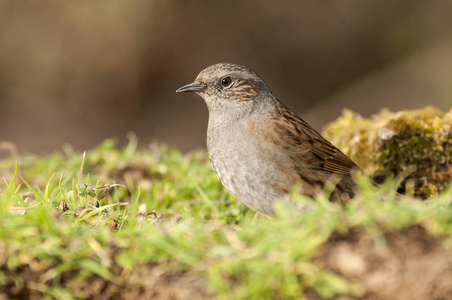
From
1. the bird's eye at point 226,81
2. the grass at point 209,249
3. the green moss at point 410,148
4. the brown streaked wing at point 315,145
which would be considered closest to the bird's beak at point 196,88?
the bird's eye at point 226,81

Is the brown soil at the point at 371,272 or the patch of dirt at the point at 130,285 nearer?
the brown soil at the point at 371,272

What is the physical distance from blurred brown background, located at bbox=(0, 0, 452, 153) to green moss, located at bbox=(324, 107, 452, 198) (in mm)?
4183

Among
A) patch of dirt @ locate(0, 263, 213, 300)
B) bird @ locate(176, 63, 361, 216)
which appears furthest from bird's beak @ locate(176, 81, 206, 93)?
patch of dirt @ locate(0, 263, 213, 300)

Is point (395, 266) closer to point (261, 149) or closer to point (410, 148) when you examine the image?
point (261, 149)

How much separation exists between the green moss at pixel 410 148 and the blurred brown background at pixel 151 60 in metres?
4.18

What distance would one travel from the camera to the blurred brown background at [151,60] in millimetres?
9766

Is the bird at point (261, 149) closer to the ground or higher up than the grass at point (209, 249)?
higher up

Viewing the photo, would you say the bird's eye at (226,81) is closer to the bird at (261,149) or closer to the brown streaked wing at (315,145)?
the bird at (261,149)

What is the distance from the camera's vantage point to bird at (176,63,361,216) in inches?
163

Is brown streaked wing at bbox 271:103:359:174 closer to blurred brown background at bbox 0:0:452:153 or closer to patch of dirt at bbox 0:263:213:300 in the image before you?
patch of dirt at bbox 0:263:213:300

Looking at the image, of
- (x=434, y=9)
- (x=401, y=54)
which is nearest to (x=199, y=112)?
(x=401, y=54)

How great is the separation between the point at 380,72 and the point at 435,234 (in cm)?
693

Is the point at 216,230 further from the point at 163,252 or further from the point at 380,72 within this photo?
the point at 380,72

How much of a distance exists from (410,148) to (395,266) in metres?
2.71
